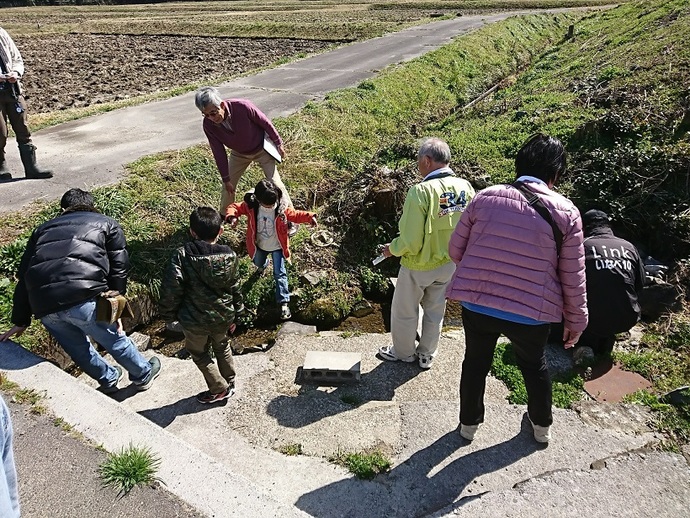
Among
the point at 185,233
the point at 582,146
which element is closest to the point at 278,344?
the point at 185,233

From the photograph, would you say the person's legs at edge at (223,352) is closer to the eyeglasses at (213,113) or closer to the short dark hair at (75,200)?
the short dark hair at (75,200)

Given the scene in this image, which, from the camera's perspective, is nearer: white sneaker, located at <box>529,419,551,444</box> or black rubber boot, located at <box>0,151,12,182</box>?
white sneaker, located at <box>529,419,551,444</box>

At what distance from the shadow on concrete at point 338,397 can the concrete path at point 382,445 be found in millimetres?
12

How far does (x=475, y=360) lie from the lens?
3428 millimetres

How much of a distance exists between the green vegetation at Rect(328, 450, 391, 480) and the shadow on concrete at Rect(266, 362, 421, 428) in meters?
0.48

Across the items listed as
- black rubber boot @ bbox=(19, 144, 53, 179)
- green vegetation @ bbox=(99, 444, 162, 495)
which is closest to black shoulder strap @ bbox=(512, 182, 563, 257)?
green vegetation @ bbox=(99, 444, 162, 495)

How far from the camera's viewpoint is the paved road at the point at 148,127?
24.5ft

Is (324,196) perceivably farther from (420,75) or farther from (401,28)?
(401,28)

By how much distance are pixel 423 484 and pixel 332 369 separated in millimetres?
1307

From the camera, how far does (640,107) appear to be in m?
8.21

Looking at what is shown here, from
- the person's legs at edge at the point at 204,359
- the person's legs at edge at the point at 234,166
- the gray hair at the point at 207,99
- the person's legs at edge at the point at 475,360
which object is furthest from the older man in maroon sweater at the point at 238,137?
the person's legs at edge at the point at 475,360

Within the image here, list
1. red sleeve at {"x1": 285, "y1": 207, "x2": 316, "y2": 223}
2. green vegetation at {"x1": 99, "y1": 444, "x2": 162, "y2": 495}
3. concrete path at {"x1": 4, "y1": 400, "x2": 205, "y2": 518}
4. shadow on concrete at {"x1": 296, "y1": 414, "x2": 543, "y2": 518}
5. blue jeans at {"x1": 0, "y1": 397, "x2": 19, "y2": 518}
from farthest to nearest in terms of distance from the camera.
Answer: red sleeve at {"x1": 285, "y1": 207, "x2": 316, "y2": 223}
shadow on concrete at {"x1": 296, "y1": 414, "x2": 543, "y2": 518}
green vegetation at {"x1": 99, "y1": 444, "x2": 162, "y2": 495}
concrete path at {"x1": 4, "y1": 400, "x2": 205, "y2": 518}
blue jeans at {"x1": 0, "y1": 397, "x2": 19, "y2": 518}

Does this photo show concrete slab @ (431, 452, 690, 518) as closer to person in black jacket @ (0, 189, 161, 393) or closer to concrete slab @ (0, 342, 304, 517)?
concrete slab @ (0, 342, 304, 517)

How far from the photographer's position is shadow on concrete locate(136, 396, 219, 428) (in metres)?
4.08
